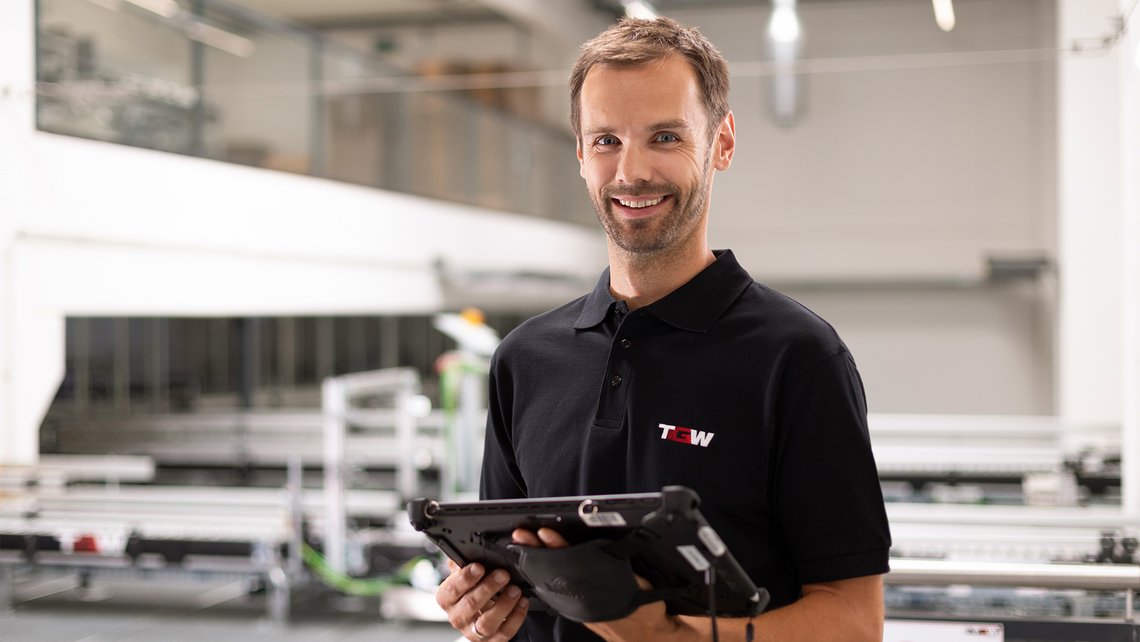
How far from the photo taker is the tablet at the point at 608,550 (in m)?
1.14

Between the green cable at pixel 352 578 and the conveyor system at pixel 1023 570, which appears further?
the green cable at pixel 352 578

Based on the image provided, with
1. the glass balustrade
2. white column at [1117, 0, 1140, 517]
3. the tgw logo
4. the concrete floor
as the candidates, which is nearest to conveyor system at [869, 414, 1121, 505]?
white column at [1117, 0, 1140, 517]

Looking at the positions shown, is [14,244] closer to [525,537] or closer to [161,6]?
[161,6]

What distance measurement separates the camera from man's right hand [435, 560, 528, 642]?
134cm

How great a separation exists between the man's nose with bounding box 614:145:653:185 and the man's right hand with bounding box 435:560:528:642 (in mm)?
470

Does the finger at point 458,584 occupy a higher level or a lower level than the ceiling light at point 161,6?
lower

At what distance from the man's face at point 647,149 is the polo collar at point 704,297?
0.06 m

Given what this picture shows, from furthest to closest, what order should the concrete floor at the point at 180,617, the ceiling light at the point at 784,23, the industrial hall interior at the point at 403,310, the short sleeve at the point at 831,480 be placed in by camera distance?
the ceiling light at the point at 784,23 → the concrete floor at the point at 180,617 → the industrial hall interior at the point at 403,310 → the short sleeve at the point at 831,480

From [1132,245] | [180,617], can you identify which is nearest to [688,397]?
[1132,245]

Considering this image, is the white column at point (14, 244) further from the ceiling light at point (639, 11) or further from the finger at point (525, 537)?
the finger at point (525, 537)

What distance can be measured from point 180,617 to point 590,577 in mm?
6082

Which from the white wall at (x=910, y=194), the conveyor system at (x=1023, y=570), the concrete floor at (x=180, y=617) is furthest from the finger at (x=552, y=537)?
the white wall at (x=910, y=194)

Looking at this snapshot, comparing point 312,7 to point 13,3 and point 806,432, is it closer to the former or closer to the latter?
point 13,3

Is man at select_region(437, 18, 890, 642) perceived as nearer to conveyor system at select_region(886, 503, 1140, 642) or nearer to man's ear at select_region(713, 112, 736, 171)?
man's ear at select_region(713, 112, 736, 171)
